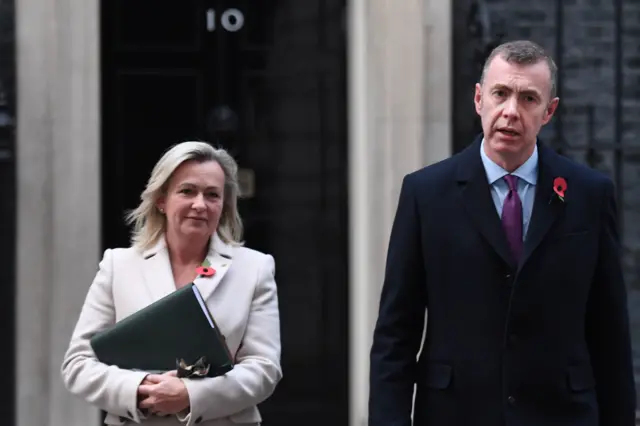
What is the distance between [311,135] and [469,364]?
3.71 meters

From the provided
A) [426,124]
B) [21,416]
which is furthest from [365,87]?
[21,416]

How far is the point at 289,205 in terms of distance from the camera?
6887 millimetres

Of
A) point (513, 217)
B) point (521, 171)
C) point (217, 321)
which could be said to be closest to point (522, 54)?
point (521, 171)

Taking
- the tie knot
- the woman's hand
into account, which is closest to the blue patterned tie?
the tie knot

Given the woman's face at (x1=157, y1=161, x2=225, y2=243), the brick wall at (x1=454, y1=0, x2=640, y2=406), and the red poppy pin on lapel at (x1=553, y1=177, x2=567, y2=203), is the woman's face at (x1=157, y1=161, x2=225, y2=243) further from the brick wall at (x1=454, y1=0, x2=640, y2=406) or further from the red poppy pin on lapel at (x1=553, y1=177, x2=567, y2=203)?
the brick wall at (x1=454, y1=0, x2=640, y2=406)

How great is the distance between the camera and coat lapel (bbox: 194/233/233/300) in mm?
3627

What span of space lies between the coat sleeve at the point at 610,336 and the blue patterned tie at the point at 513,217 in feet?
0.82

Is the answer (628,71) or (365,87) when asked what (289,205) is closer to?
(365,87)

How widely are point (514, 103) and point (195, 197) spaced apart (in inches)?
40.1

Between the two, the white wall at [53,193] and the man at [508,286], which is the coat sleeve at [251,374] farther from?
the white wall at [53,193]

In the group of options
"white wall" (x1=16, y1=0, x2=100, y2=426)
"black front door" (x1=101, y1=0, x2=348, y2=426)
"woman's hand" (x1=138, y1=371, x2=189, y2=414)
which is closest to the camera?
"woman's hand" (x1=138, y1=371, x2=189, y2=414)

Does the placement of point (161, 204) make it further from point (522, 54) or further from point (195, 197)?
point (522, 54)

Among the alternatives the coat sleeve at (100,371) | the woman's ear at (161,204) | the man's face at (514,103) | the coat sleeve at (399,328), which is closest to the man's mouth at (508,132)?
the man's face at (514,103)

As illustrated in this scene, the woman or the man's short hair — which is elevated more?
the man's short hair
